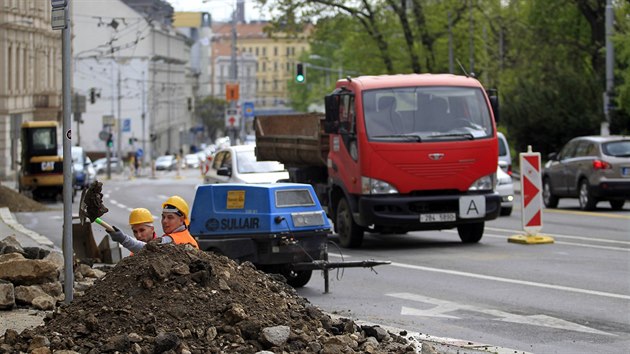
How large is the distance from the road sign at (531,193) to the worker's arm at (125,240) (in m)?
12.1

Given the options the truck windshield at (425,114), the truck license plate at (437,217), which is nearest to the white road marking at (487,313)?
the truck license plate at (437,217)

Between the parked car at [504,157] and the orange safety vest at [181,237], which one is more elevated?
the orange safety vest at [181,237]

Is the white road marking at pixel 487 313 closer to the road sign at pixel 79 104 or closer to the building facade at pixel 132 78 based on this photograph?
the building facade at pixel 132 78

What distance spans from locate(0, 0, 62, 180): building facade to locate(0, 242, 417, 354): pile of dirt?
41.5 metres

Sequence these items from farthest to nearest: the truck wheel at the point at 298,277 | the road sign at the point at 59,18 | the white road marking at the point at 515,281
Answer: the truck wheel at the point at 298,277 < the white road marking at the point at 515,281 < the road sign at the point at 59,18

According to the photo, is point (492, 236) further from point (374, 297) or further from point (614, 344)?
point (614, 344)

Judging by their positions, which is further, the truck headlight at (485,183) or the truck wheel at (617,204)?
the truck wheel at (617,204)

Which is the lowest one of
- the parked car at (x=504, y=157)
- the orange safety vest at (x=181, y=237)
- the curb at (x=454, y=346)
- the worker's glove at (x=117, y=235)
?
the curb at (x=454, y=346)

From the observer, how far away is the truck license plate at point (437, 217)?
20.9 metres

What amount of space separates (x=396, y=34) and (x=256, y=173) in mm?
38866

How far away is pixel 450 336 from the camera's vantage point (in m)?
11.8

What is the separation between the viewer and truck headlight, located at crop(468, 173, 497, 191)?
2127 cm

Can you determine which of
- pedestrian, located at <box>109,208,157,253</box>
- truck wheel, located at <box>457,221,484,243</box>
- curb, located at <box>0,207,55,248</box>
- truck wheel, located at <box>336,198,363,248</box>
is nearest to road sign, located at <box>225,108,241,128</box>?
curb, located at <box>0,207,55,248</box>

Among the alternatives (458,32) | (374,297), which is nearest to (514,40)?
(458,32)
